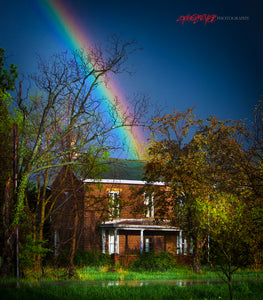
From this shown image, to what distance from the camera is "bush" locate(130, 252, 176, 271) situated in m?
25.6

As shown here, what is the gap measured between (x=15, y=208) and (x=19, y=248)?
186 centimetres

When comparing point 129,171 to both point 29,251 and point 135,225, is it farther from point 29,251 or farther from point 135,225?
point 29,251

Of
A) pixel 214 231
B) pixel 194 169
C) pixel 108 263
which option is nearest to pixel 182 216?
pixel 194 169

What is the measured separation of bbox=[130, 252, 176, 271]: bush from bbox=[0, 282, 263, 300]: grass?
8.75 meters

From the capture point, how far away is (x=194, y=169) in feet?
76.4

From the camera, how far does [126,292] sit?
15047 mm

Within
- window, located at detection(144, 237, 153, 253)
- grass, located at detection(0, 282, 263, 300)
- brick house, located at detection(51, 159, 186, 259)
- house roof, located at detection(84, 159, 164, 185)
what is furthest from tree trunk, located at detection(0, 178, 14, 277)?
window, located at detection(144, 237, 153, 253)

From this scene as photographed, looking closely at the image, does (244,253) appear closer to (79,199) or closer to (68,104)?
(79,199)

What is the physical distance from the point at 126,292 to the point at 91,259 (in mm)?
11165

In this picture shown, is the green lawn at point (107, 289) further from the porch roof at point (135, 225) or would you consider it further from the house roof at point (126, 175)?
the house roof at point (126, 175)

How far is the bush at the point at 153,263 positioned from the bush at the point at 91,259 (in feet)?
5.46

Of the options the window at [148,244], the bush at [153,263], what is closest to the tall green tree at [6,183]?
the bush at [153,263]

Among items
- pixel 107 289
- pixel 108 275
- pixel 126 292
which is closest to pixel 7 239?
pixel 108 275

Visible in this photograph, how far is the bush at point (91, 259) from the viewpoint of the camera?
25.3 m
